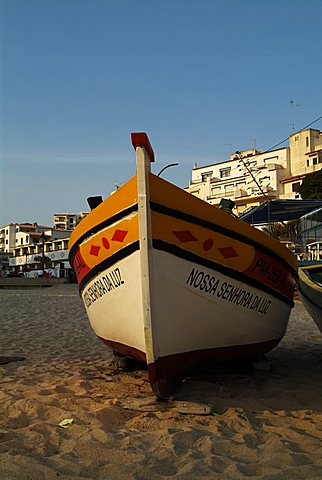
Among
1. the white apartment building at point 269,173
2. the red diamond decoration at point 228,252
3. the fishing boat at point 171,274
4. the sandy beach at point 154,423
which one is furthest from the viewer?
the white apartment building at point 269,173

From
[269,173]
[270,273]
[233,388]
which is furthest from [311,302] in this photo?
[269,173]

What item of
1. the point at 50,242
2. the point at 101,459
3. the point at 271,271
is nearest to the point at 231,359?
the point at 271,271

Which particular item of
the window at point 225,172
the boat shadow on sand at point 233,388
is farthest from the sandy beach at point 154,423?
the window at point 225,172

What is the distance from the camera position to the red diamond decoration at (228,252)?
3970 mm

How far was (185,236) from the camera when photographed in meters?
3.79

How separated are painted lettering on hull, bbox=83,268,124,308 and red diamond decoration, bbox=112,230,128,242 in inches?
10.6

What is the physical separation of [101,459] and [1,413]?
4.02ft

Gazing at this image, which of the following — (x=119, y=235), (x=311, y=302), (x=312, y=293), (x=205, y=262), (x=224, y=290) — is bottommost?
(x=311, y=302)

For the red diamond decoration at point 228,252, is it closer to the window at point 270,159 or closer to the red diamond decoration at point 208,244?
the red diamond decoration at point 208,244

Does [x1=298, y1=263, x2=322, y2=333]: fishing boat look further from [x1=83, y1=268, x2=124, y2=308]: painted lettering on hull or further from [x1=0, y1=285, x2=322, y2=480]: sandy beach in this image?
[x1=83, y1=268, x2=124, y2=308]: painted lettering on hull

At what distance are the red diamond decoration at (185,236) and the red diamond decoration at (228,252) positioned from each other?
0.30m

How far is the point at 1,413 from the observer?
361 cm

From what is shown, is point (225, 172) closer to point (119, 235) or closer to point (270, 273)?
point (270, 273)

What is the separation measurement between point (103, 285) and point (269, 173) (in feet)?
151
